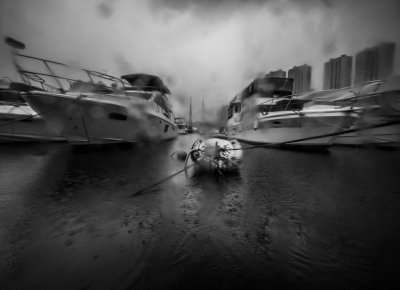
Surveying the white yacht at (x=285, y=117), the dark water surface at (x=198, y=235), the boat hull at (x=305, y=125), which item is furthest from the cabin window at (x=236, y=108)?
the dark water surface at (x=198, y=235)

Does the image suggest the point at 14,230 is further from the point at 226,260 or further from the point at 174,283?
the point at 226,260

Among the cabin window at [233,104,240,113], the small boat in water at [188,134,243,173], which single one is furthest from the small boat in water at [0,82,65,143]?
the cabin window at [233,104,240,113]

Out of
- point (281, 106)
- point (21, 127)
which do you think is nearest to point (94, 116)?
point (21, 127)

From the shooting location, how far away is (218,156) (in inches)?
258

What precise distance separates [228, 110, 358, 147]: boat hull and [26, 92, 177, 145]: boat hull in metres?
9.07

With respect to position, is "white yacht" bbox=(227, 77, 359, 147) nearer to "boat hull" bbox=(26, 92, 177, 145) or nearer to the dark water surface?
the dark water surface

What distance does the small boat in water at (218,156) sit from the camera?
6562mm

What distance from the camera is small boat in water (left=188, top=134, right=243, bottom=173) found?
6562 millimetres

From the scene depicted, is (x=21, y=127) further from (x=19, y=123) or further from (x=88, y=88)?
(x=88, y=88)

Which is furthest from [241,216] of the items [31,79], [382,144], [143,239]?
[382,144]

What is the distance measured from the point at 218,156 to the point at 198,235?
155 inches

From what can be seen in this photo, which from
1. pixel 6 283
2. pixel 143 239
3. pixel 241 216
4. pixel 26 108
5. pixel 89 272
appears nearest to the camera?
pixel 6 283

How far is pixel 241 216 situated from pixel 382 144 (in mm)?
20082

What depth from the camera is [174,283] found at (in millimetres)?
1873
